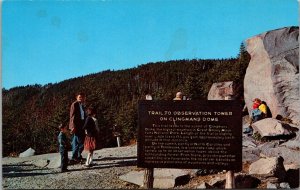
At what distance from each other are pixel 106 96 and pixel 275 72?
5.98 m

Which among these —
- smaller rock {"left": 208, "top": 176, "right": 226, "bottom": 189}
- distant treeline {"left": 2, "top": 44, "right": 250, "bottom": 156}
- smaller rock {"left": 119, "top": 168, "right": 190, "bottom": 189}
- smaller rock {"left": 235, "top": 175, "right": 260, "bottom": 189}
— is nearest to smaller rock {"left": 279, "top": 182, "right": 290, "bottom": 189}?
smaller rock {"left": 235, "top": 175, "right": 260, "bottom": 189}

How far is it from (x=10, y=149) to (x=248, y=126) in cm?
721

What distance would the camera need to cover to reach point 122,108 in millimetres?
13078

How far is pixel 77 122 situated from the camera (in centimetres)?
1212

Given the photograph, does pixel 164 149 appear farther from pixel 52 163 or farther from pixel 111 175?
pixel 52 163

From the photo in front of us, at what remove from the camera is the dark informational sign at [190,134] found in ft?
33.5

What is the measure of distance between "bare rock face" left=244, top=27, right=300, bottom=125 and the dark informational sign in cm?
515

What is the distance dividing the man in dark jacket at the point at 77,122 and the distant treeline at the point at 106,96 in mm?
706

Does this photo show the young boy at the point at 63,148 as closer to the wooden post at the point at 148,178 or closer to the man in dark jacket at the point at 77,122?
the man in dark jacket at the point at 77,122

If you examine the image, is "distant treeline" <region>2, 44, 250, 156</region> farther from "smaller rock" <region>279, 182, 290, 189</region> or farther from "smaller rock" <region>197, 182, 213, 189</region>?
"smaller rock" <region>279, 182, 290, 189</region>

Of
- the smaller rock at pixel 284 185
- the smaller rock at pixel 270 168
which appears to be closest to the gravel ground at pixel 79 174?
the smaller rock at pixel 270 168

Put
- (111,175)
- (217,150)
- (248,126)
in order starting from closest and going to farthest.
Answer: (217,150) < (111,175) < (248,126)

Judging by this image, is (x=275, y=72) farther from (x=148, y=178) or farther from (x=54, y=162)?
(x=54, y=162)

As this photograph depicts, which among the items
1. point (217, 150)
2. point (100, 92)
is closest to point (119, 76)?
point (100, 92)
